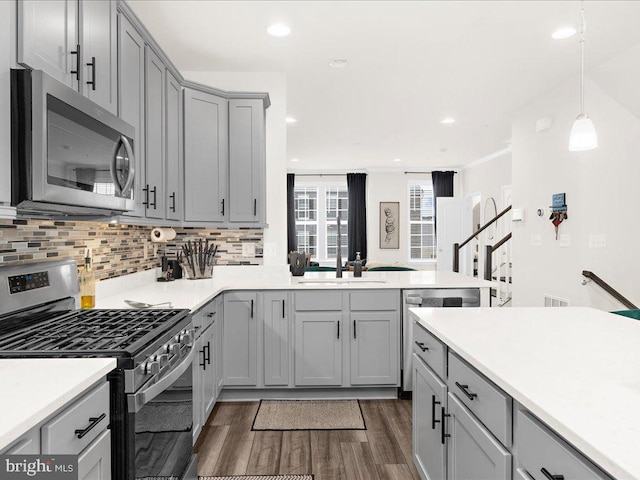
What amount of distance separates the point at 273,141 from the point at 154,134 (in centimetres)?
125

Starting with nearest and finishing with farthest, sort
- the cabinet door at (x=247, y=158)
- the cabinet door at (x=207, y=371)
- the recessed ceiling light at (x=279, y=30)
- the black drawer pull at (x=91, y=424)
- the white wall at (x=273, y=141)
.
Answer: the black drawer pull at (x=91, y=424) < the cabinet door at (x=207, y=371) < the recessed ceiling light at (x=279, y=30) < the cabinet door at (x=247, y=158) < the white wall at (x=273, y=141)

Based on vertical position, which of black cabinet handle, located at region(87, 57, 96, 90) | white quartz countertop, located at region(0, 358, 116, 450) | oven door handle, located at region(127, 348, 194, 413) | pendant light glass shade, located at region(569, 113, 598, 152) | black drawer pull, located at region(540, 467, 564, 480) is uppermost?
black cabinet handle, located at region(87, 57, 96, 90)

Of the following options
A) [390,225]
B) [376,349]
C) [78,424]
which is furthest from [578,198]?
[390,225]

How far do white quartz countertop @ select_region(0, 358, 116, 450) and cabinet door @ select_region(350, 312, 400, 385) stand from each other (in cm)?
223

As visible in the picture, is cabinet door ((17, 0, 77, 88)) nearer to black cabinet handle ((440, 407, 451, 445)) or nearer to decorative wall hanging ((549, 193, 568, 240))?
black cabinet handle ((440, 407, 451, 445))

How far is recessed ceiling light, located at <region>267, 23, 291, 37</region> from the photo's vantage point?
302 centimetres

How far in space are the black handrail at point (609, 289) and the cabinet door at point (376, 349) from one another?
190 cm

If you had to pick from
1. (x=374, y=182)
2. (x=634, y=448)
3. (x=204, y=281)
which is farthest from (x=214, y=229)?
(x=374, y=182)

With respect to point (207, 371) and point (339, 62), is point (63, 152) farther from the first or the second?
point (339, 62)

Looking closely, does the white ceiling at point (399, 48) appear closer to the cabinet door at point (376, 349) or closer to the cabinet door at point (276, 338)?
the cabinet door at point (276, 338)

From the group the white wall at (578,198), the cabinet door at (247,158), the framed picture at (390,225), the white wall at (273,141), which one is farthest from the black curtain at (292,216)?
the cabinet door at (247,158)

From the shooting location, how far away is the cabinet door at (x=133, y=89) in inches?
87.9

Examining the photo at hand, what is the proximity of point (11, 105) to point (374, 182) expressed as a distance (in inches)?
349

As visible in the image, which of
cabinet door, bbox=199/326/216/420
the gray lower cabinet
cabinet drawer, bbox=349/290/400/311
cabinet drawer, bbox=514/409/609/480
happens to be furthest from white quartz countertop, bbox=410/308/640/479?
the gray lower cabinet
